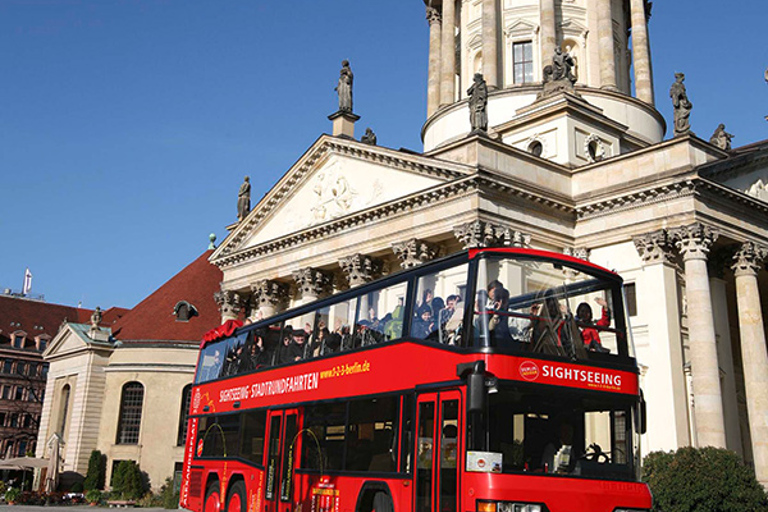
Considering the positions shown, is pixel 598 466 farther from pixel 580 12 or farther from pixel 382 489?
pixel 580 12

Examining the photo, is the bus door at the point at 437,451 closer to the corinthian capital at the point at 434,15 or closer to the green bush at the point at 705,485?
the green bush at the point at 705,485

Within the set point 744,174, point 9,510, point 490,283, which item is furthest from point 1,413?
point 490,283

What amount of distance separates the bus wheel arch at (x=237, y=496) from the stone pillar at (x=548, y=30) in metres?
28.0

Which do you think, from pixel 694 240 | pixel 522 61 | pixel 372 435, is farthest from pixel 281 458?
pixel 522 61

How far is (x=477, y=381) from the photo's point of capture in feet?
37.0

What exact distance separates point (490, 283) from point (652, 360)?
17417 millimetres

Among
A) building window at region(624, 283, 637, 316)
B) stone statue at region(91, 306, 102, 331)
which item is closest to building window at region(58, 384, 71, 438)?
stone statue at region(91, 306, 102, 331)

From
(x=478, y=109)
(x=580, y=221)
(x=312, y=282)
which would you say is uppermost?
(x=478, y=109)

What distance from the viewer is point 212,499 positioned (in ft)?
64.0

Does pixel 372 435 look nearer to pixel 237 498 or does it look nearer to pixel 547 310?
pixel 547 310

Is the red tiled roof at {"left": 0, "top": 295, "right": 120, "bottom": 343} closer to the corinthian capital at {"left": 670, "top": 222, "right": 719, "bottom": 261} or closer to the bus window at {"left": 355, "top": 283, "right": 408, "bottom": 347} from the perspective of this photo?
the corinthian capital at {"left": 670, "top": 222, "right": 719, "bottom": 261}

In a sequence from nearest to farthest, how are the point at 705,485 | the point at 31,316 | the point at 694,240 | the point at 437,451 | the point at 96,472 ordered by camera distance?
the point at 437,451 < the point at 705,485 < the point at 694,240 < the point at 96,472 < the point at 31,316

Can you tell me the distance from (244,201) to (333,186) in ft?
36.8

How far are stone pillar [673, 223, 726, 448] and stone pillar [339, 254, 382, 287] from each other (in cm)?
1146
